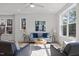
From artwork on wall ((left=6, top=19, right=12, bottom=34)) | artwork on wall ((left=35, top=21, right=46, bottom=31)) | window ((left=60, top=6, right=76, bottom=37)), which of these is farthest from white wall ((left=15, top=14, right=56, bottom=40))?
window ((left=60, top=6, right=76, bottom=37))

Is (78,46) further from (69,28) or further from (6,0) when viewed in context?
(69,28)

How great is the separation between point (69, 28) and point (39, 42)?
85.3 inches

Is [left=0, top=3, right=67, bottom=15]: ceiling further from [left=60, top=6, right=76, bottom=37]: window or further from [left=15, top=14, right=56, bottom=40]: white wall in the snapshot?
[left=15, top=14, right=56, bottom=40]: white wall

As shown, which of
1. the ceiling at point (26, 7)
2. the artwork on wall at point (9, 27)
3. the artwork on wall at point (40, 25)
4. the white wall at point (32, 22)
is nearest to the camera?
the ceiling at point (26, 7)

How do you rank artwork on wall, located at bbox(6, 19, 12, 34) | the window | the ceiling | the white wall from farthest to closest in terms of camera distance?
artwork on wall, located at bbox(6, 19, 12, 34) → the white wall → the ceiling → the window

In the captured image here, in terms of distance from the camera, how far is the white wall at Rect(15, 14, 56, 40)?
903 cm

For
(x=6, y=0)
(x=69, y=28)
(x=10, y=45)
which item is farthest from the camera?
(x=69, y=28)

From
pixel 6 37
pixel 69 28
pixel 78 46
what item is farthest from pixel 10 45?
pixel 6 37

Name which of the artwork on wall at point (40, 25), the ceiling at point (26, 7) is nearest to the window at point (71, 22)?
the ceiling at point (26, 7)

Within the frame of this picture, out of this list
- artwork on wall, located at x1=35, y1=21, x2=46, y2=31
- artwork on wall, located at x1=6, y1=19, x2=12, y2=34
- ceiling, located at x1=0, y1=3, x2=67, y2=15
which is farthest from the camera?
artwork on wall, located at x1=6, y1=19, x2=12, y2=34

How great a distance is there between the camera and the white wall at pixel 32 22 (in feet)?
29.6

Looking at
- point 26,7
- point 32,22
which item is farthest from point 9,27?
point 26,7

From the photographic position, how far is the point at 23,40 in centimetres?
894

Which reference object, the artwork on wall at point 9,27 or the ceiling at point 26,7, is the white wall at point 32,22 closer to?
the artwork on wall at point 9,27
